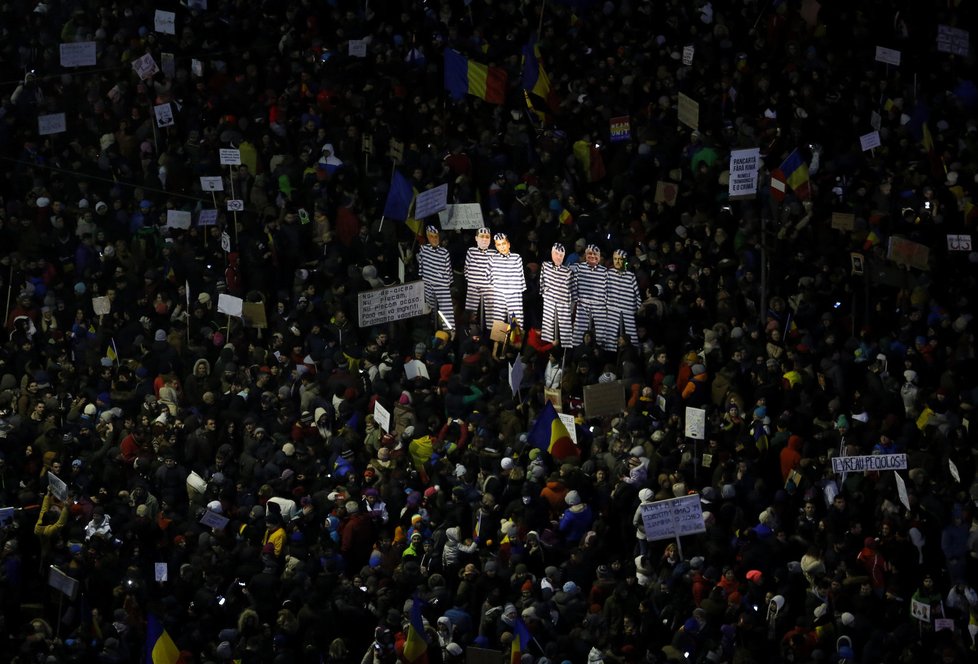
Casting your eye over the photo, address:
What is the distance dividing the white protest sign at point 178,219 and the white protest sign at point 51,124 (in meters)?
2.76

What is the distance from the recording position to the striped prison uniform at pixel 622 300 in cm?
2962

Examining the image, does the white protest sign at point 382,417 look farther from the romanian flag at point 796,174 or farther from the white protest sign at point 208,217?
the romanian flag at point 796,174

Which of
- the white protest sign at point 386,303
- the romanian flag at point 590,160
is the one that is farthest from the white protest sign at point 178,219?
the romanian flag at point 590,160

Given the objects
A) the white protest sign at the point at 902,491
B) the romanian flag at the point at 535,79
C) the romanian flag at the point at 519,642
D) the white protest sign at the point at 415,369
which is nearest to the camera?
the romanian flag at the point at 519,642

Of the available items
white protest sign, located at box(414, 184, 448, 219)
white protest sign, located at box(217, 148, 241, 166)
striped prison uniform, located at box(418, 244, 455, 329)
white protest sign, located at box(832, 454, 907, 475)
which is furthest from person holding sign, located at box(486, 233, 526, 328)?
white protest sign, located at box(832, 454, 907, 475)

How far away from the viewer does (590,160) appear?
107 ft

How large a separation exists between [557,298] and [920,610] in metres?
7.70

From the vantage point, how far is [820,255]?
2995 cm

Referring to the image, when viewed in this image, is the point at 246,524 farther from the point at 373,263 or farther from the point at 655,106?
the point at 655,106

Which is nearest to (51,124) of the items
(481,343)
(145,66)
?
(145,66)

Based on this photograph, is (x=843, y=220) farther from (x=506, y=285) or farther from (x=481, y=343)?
(x=481, y=343)

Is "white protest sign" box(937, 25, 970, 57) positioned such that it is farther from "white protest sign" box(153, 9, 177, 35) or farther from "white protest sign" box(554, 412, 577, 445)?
"white protest sign" box(153, 9, 177, 35)

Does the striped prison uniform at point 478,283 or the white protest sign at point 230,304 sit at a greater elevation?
the striped prison uniform at point 478,283

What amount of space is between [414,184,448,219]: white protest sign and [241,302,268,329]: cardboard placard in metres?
2.44
